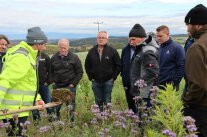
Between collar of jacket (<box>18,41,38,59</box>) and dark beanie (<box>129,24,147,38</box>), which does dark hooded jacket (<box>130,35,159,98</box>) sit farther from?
collar of jacket (<box>18,41,38,59</box>)

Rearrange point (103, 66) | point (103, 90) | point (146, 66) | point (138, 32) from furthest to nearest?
1. point (103, 90)
2. point (103, 66)
3. point (138, 32)
4. point (146, 66)

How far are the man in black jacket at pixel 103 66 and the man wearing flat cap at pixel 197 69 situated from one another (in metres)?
3.68

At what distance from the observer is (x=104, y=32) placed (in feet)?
27.3

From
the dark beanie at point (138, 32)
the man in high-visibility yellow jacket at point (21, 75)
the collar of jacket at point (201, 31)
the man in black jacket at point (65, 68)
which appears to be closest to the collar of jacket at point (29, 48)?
the man in high-visibility yellow jacket at point (21, 75)

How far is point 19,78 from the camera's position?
4668mm

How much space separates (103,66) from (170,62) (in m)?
1.68

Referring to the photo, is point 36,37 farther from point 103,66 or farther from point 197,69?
point 103,66

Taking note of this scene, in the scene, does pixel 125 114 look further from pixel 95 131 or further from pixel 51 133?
pixel 51 133

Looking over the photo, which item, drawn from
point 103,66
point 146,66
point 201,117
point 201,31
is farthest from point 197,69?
point 103,66

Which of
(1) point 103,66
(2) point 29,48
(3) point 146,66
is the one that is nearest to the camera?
(2) point 29,48

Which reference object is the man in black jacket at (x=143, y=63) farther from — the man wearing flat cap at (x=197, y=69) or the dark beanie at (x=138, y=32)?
the man wearing flat cap at (x=197, y=69)

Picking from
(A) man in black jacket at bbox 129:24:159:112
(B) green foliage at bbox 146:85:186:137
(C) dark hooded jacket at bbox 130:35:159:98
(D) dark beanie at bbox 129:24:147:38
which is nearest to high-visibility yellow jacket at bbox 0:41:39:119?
(B) green foliage at bbox 146:85:186:137

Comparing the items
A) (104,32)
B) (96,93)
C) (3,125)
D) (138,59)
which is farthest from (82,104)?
(3,125)

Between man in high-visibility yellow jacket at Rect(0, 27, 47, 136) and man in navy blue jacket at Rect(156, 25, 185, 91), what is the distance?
117 inches
